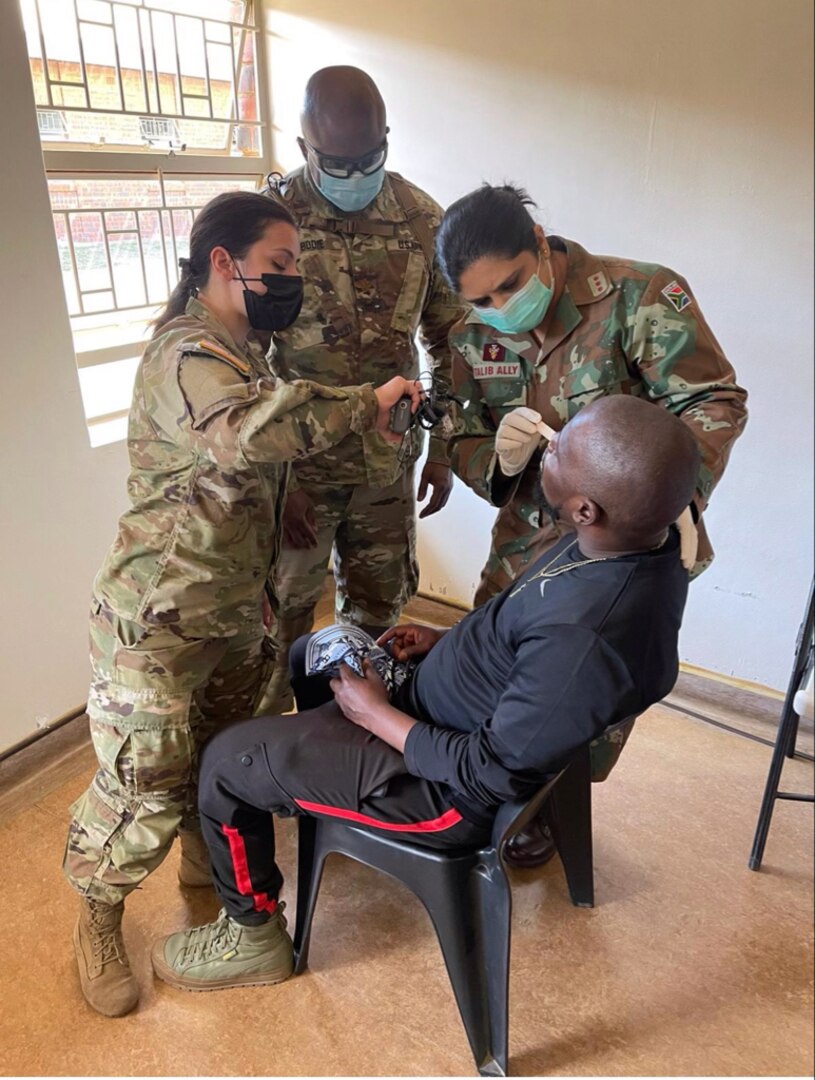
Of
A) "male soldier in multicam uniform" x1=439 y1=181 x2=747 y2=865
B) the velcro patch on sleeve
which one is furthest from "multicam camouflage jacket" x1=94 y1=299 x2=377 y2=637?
"male soldier in multicam uniform" x1=439 y1=181 x2=747 y2=865

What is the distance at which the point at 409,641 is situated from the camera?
1.56 metres

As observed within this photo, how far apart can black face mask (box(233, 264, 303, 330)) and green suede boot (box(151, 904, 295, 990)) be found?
1.09 m

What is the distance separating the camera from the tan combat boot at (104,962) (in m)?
1.41

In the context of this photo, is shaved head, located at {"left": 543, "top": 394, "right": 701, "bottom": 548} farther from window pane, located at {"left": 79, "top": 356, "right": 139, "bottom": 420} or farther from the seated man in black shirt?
window pane, located at {"left": 79, "top": 356, "right": 139, "bottom": 420}

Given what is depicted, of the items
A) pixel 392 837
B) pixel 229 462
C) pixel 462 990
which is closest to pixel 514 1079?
pixel 462 990

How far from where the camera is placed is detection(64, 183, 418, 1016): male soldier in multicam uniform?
1136 mm

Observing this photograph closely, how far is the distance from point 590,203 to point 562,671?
1505mm

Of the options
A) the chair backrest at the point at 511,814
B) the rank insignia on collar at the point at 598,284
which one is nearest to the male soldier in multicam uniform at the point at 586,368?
the rank insignia on collar at the point at 598,284

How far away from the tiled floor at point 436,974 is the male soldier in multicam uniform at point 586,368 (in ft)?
2.18

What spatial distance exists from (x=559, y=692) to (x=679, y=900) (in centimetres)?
90

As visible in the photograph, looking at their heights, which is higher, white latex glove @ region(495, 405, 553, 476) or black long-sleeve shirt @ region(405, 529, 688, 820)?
white latex glove @ region(495, 405, 553, 476)

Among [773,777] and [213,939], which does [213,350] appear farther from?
[773,777]

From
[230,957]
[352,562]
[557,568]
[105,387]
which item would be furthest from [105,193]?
[230,957]

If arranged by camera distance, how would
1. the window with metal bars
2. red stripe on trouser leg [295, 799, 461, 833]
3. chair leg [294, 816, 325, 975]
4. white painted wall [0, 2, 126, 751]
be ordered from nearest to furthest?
red stripe on trouser leg [295, 799, 461, 833]
chair leg [294, 816, 325, 975]
white painted wall [0, 2, 126, 751]
the window with metal bars
